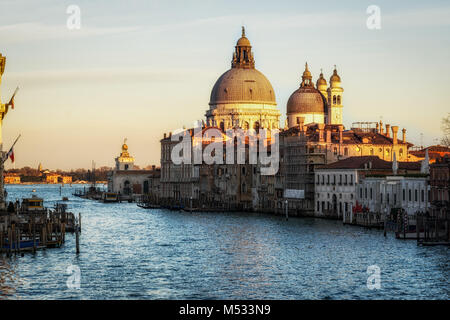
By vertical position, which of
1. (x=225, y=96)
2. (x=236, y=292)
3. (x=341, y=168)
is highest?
(x=225, y=96)

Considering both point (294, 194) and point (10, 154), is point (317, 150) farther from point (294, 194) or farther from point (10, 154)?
point (10, 154)

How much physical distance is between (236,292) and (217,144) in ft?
279

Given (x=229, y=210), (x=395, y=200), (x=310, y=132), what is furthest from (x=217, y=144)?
(x=395, y=200)

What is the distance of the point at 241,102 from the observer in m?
138

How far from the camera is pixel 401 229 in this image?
188 ft

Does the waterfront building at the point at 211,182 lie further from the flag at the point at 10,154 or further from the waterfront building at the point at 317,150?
the flag at the point at 10,154

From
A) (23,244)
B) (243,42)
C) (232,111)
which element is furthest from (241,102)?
(23,244)

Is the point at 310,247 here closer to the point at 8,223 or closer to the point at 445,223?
the point at 445,223

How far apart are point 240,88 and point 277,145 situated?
1755 inches

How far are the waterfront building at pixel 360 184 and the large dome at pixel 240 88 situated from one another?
57.0 meters

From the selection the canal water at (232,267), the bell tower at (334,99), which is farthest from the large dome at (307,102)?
the canal water at (232,267)

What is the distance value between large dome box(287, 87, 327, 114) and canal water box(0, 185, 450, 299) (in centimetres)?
6011

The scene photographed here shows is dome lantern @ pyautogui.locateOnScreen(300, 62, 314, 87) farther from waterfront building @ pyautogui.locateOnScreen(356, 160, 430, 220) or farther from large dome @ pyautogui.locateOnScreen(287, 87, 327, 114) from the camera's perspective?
waterfront building @ pyautogui.locateOnScreen(356, 160, 430, 220)

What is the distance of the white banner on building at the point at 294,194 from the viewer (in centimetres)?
8412
